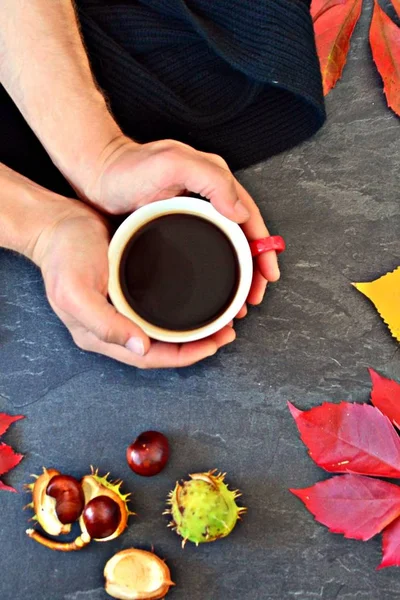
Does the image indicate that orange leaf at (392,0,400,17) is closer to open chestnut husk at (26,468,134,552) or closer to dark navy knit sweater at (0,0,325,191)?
dark navy knit sweater at (0,0,325,191)

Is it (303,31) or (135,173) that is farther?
(303,31)

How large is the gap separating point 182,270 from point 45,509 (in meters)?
0.32

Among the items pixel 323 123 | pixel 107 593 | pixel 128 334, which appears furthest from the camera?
pixel 323 123

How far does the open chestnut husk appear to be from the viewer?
0.77 meters

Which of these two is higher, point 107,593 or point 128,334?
point 128,334

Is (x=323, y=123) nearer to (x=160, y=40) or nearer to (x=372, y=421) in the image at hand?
(x=160, y=40)

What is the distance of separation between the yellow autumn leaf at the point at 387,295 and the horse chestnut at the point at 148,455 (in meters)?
0.31

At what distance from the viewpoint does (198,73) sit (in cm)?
85

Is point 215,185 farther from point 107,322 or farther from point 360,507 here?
point 360,507

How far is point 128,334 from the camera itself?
667mm

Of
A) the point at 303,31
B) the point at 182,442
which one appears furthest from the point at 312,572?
the point at 303,31

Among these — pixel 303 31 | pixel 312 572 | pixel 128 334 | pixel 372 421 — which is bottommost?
pixel 312 572

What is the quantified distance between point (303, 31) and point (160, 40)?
0.58 feet

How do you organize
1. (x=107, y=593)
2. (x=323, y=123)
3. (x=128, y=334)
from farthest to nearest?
(x=323, y=123) < (x=107, y=593) < (x=128, y=334)
